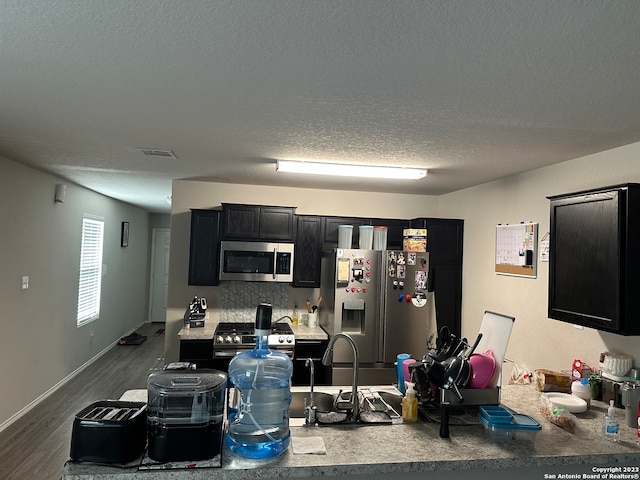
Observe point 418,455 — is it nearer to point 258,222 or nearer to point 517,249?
point 517,249

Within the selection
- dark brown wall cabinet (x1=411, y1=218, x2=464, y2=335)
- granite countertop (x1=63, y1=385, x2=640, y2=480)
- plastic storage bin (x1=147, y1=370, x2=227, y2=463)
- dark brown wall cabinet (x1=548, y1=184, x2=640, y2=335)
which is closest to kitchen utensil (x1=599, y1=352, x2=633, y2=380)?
dark brown wall cabinet (x1=548, y1=184, x2=640, y2=335)

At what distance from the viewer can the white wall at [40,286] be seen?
3982 millimetres

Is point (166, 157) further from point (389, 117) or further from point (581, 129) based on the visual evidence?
point (581, 129)

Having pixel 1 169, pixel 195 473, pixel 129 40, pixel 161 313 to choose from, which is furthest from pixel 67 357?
pixel 129 40

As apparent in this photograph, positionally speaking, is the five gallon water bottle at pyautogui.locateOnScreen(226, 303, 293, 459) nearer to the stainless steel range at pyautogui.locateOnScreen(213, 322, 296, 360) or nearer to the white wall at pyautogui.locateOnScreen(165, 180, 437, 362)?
the stainless steel range at pyautogui.locateOnScreen(213, 322, 296, 360)

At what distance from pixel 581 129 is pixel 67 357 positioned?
6.04 metres

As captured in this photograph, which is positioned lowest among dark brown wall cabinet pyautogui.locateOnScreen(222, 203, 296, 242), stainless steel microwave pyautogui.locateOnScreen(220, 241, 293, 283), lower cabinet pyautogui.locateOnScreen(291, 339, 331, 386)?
lower cabinet pyautogui.locateOnScreen(291, 339, 331, 386)

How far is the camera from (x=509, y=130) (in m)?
2.54

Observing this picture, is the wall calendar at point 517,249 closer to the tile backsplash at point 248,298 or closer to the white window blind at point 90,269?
the tile backsplash at point 248,298

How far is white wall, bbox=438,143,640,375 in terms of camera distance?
2873 mm

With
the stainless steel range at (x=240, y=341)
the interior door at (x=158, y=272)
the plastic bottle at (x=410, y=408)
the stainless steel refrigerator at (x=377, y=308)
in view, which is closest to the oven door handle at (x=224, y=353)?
the stainless steel range at (x=240, y=341)

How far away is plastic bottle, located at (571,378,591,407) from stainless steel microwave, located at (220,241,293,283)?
2879 millimetres

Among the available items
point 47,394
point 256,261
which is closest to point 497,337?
point 256,261

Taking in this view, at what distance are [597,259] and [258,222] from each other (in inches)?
125
